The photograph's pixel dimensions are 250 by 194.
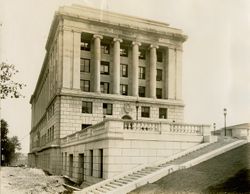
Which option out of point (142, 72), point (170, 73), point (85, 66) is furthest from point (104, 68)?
point (170, 73)

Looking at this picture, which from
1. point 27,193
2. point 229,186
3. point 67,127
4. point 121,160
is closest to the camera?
point 229,186

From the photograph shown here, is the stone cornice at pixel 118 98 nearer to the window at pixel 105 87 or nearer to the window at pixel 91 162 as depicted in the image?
the window at pixel 105 87

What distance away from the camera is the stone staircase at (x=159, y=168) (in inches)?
762

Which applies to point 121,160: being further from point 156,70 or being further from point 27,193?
point 156,70

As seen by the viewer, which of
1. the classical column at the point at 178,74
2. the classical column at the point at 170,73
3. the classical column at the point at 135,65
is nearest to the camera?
the classical column at the point at 135,65

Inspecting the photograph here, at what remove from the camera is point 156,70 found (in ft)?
172

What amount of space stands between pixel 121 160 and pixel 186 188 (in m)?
6.47

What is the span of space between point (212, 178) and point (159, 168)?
4.40m

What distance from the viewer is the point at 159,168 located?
856 inches

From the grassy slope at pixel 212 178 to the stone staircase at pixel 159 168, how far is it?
498 mm

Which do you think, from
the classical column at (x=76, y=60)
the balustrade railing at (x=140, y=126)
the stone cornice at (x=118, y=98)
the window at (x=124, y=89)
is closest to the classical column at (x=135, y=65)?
the window at (x=124, y=89)

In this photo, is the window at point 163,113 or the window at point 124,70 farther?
the window at point 124,70

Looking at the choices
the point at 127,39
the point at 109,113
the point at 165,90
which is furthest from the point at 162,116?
the point at 127,39

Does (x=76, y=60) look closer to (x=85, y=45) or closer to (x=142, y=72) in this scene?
(x=85, y=45)
